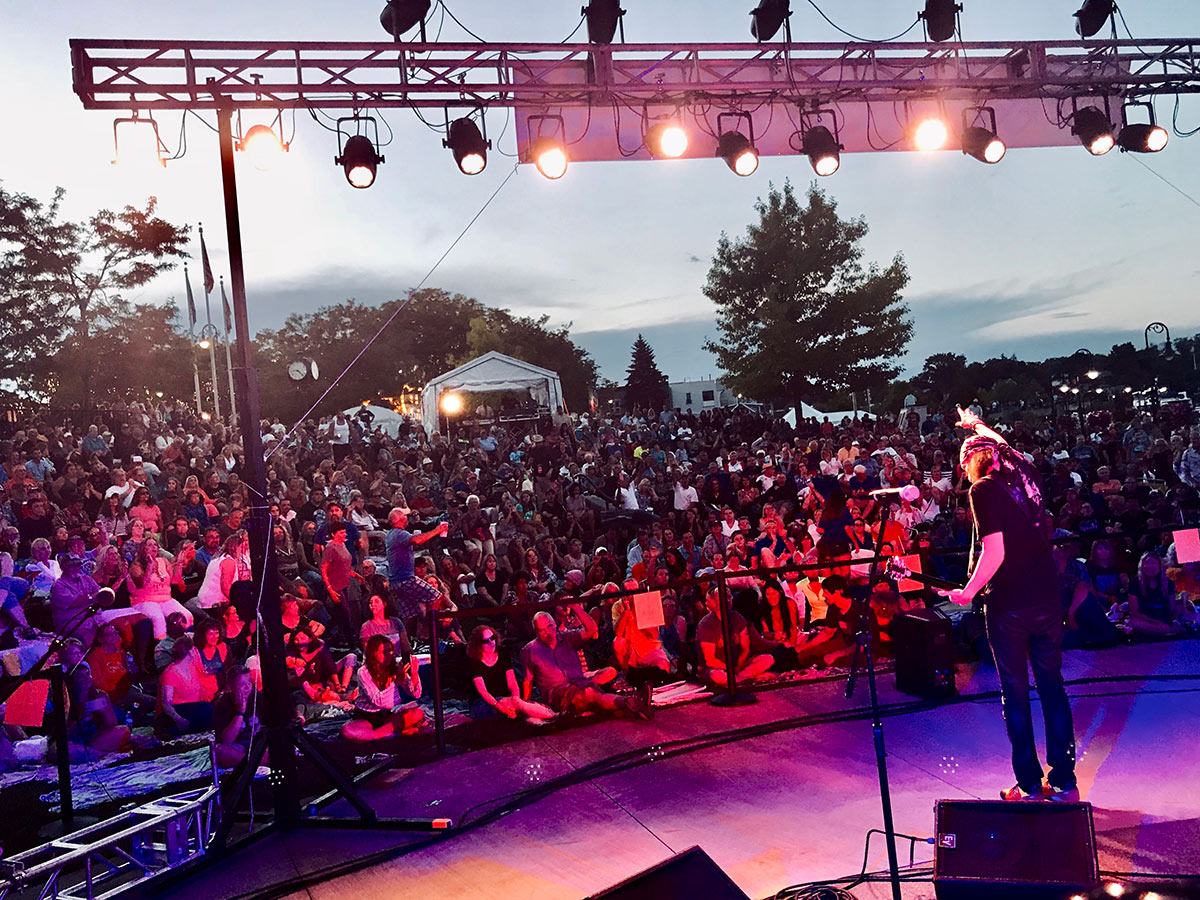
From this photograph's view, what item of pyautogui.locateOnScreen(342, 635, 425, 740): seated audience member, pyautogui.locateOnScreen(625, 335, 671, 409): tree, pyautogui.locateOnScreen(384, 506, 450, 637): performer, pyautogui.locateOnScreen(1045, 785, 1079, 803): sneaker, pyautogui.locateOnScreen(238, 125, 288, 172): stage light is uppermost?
pyautogui.locateOnScreen(625, 335, 671, 409): tree

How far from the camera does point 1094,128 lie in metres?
7.53

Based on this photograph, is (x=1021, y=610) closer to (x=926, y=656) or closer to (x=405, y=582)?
(x=926, y=656)

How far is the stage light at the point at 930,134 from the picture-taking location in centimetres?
742

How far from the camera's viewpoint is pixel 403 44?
6047 mm

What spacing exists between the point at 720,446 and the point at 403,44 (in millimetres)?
13681

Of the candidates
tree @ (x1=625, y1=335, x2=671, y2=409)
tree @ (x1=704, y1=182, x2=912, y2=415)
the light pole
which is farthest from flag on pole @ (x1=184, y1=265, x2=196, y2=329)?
tree @ (x1=625, y1=335, x2=671, y2=409)

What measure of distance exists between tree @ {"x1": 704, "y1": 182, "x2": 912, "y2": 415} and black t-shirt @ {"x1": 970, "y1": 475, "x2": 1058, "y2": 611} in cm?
2312

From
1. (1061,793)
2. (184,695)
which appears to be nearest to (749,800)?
(1061,793)

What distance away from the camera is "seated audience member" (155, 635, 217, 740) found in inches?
276

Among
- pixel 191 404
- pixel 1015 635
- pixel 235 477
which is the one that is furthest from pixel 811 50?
pixel 191 404

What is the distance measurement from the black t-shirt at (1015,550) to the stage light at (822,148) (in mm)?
3943

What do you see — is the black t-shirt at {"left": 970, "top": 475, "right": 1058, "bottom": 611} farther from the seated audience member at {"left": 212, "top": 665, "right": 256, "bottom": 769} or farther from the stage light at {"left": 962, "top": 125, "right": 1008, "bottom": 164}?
the seated audience member at {"left": 212, "top": 665, "right": 256, "bottom": 769}

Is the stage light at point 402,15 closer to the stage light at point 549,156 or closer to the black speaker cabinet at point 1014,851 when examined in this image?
the stage light at point 549,156

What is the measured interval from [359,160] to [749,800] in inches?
186
